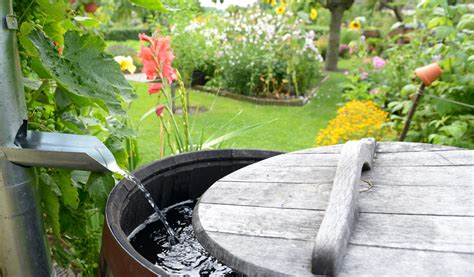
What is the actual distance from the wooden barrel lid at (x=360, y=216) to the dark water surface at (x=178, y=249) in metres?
0.30

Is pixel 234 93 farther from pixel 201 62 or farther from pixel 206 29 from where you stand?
pixel 206 29

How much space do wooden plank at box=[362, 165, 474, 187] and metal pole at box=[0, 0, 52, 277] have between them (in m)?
0.82

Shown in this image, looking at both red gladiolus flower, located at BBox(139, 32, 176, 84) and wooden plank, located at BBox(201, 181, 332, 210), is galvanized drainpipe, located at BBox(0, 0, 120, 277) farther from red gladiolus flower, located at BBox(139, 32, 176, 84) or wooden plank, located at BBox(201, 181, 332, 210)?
red gladiolus flower, located at BBox(139, 32, 176, 84)

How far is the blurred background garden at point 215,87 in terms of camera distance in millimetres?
1152

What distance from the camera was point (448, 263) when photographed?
734 mm

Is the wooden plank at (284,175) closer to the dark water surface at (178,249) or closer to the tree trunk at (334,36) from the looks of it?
the dark water surface at (178,249)

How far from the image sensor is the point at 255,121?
5.11 meters

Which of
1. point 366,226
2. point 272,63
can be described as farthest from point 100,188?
point 272,63

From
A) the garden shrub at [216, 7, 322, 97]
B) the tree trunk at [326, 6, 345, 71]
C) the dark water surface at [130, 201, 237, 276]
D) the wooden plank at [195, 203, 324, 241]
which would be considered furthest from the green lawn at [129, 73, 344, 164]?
the wooden plank at [195, 203, 324, 241]

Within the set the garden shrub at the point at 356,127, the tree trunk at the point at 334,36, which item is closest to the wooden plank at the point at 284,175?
the garden shrub at the point at 356,127

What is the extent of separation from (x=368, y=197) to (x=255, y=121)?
162 inches

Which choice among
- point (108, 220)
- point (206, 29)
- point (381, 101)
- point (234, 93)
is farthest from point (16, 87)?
point (206, 29)

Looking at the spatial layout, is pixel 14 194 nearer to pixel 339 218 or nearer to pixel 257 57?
pixel 339 218

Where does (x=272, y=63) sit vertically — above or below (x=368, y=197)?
below
